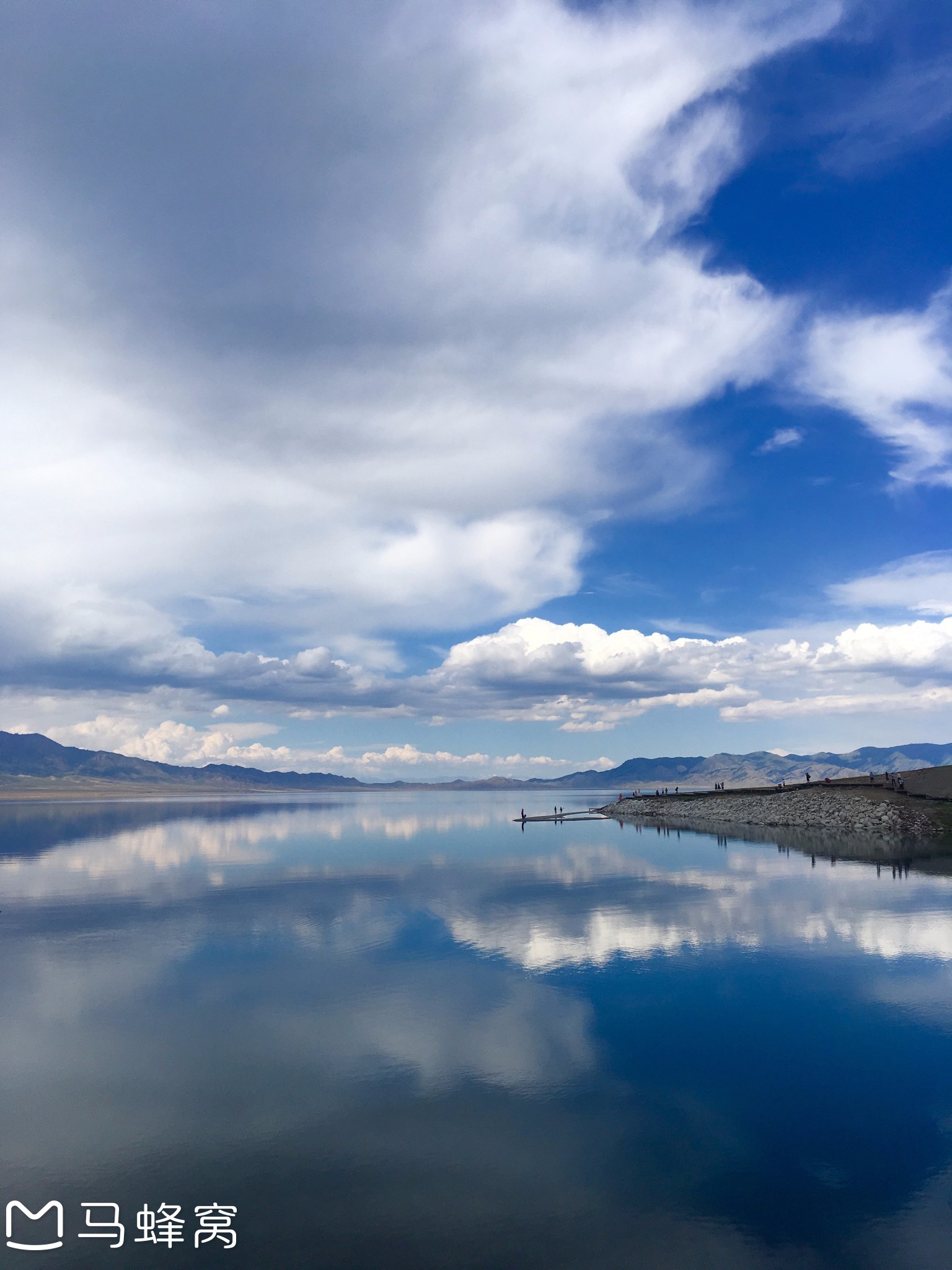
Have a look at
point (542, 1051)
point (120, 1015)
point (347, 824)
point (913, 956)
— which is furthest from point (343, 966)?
point (347, 824)

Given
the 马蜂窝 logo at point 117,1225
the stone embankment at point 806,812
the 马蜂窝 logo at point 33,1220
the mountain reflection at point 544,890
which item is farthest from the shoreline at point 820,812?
the 马蜂窝 logo at point 33,1220

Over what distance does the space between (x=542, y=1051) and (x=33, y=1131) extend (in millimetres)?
15115

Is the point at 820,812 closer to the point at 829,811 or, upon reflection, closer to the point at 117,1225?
the point at 829,811

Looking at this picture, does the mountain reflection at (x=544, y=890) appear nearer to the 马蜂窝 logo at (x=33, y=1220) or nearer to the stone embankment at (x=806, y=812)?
the stone embankment at (x=806, y=812)

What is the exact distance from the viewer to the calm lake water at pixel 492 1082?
1419cm

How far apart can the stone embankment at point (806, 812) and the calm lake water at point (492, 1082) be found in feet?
144

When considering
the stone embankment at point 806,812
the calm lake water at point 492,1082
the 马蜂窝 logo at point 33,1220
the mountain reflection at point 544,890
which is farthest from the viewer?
the stone embankment at point 806,812

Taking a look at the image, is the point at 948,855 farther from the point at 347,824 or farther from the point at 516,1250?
the point at 347,824

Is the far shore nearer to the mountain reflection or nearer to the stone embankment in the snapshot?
the stone embankment

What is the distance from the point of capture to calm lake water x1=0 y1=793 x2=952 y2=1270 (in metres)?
14.2

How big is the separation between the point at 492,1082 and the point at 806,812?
96376 millimetres

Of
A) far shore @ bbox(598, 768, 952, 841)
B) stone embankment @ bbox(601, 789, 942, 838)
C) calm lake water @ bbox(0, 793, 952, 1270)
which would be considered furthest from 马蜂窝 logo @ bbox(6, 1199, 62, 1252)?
stone embankment @ bbox(601, 789, 942, 838)

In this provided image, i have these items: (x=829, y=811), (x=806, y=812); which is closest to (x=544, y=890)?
(x=829, y=811)

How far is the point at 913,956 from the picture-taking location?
3325cm
